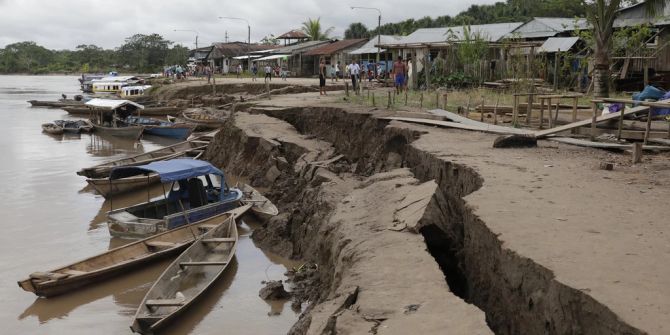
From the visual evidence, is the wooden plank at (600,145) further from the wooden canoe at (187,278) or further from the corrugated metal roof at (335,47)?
the corrugated metal roof at (335,47)

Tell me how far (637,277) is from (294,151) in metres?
14.8

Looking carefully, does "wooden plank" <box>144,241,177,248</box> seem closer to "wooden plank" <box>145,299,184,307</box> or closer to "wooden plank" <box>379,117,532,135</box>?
"wooden plank" <box>145,299,184,307</box>

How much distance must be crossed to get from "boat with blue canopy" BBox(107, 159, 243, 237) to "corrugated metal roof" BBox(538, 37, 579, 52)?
60.0ft

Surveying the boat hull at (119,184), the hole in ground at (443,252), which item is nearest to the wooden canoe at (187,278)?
the hole in ground at (443,252)

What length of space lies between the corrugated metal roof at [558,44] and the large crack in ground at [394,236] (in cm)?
1320

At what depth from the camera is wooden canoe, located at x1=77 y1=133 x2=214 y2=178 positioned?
20422mm

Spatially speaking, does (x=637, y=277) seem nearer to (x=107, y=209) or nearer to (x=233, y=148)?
(x=107, y=209)

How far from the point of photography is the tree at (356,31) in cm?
6547

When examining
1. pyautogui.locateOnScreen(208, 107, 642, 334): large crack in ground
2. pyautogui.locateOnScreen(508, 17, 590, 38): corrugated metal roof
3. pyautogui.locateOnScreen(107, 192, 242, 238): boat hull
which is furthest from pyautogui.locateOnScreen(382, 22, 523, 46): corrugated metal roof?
pyautogui.locateOnScreen(107, 192, 242, 238): boat hull

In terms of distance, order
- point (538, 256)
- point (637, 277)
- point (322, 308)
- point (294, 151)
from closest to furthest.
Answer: point (637, 277) → point (538, 256) → point (322, 308) → point (294, 151)

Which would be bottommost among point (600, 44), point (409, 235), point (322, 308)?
point (322, 308)

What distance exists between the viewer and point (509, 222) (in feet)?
22.4

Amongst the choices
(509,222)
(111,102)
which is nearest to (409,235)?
(509,222)

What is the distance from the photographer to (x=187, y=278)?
A: 11.1 metres
